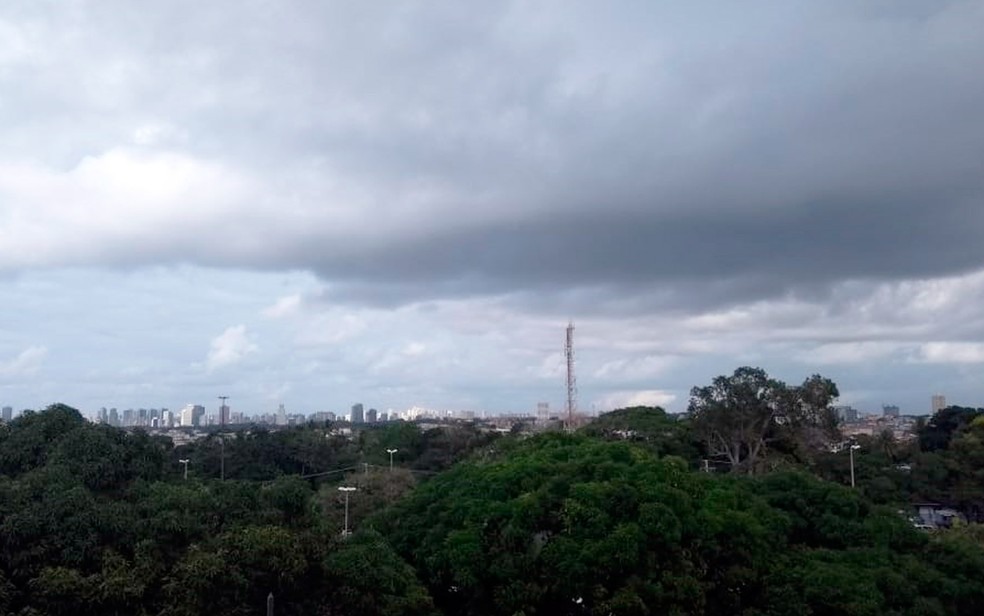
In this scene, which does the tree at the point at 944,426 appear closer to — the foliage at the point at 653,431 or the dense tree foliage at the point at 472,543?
the foliage at the point at 653,431

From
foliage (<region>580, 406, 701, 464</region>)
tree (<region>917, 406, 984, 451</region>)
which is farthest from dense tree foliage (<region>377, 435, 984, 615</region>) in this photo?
tree (<region>917, 406, 984, 451</region>)

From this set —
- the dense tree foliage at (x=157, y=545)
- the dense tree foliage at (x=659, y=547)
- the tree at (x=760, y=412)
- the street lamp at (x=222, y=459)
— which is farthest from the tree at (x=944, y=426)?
the dense tree foliage at (x=157, y=545)

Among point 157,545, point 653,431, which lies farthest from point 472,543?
point 653,431

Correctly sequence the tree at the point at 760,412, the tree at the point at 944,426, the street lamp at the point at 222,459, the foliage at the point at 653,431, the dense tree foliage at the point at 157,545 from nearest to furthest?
the dense tree foliage at the point at 157,545 → the tree at the point at 760,412 → the foliage at the point at 653,431 → the street lamp at the point at 222,459 → the tree at the point at 944,426

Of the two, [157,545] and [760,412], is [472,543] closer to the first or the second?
[157,545]

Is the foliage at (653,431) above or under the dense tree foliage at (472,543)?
above

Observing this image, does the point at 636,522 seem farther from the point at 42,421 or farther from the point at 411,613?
the point at 42,421

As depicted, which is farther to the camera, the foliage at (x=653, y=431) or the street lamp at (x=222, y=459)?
the street lamp at (x=222, y=459)

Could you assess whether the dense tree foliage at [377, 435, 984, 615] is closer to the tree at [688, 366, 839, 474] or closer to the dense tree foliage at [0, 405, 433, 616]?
the dense tree foliage at [0, 405, 433, 616]

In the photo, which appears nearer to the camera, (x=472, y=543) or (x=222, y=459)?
(x=472, y=543)
